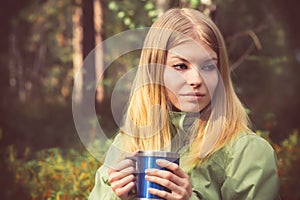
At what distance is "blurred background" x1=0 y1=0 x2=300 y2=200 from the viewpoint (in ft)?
16.9

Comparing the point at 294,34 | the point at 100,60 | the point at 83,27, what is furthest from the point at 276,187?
the point at 294,34

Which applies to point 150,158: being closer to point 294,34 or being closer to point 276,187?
point 276,187

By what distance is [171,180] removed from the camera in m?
2.74

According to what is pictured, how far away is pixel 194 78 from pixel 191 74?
25 millimetres

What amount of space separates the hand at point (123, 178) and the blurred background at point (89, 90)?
147cm

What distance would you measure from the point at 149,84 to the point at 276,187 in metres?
0.77

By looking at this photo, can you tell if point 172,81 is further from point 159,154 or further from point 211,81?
point 159,154

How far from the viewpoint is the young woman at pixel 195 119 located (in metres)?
3.13

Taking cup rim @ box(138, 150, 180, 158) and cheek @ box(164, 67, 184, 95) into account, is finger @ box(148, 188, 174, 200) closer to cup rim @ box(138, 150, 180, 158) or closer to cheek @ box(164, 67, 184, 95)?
cup rim @ box(138, 150, 180, 158)

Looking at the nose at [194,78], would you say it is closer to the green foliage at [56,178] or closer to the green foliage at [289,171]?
the green foliage at [56,178]

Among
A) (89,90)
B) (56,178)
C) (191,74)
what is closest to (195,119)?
(191,74)

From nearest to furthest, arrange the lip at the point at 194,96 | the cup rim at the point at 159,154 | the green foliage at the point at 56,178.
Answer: the cup rim at the point at 159,154, the lip at the point at 194,96, the green foliage at the point at 56,178

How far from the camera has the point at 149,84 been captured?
11.0ft

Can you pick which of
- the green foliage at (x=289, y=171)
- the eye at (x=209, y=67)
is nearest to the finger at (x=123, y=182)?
the eye at (x=209, y=67)
